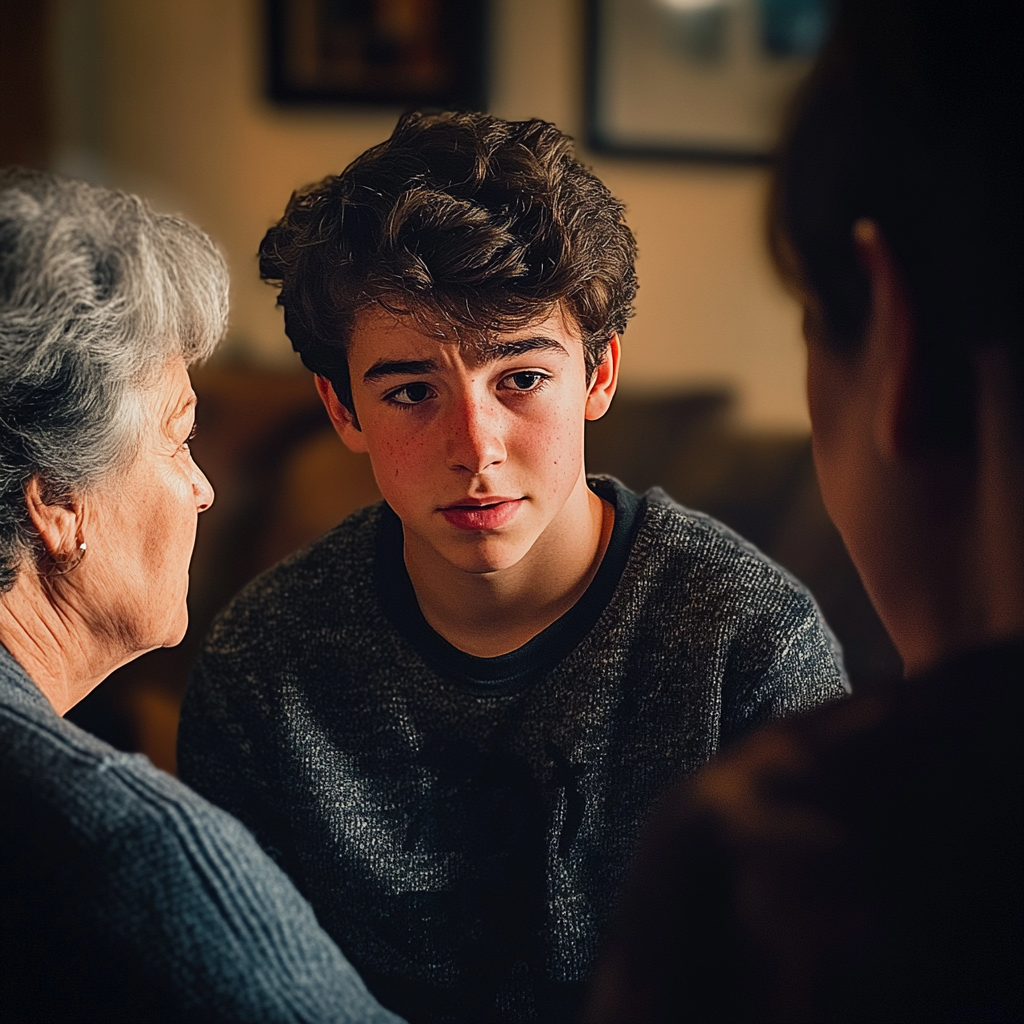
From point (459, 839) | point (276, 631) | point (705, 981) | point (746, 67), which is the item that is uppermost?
point (746, 67)

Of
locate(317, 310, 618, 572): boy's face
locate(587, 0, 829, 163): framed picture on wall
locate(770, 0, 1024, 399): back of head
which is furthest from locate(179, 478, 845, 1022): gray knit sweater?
locate(587, 0, 829, 163): framed picture on wall

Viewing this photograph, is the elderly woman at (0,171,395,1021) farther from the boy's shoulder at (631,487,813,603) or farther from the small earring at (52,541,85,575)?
the boy's shoulder at (631,487,813,603)

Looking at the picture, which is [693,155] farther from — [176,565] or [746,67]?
[176,565]

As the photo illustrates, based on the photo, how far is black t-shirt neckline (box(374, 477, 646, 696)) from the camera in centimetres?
103

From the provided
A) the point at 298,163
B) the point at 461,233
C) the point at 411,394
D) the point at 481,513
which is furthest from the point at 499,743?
the point at 298,163

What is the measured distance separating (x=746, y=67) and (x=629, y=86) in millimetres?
240

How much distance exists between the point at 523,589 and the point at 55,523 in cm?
39

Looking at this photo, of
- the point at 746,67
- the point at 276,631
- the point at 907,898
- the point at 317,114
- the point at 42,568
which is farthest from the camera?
the point at 317,114

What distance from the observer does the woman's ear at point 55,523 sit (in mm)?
886

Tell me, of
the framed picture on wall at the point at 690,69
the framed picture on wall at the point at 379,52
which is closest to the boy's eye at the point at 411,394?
the framed picture on wall at the point at 690,69

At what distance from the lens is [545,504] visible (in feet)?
3.27

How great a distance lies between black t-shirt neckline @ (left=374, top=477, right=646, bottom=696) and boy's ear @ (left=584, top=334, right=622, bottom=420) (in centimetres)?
9

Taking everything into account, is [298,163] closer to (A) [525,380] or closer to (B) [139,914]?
(A) [525,380]

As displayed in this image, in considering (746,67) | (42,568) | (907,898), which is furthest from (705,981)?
(746,67)
